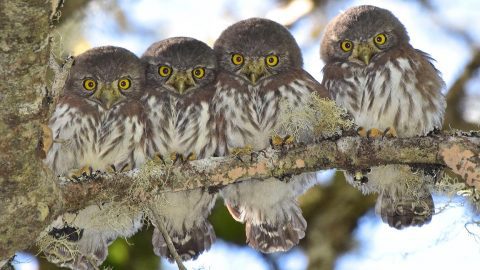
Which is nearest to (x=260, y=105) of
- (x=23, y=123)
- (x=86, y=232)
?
(x=86, y=232)

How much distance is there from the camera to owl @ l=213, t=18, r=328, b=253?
25.8ft

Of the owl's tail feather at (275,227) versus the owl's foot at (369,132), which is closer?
the owl's foot at (369,132)

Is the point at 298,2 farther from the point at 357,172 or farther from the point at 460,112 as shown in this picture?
the point at 357,172

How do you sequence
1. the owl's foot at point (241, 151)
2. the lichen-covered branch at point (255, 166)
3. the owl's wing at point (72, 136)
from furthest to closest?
the owl's wing at point (72, 136)
the owl's foot at point (241, 151)
the lichen-covered branch at point (255, 166)

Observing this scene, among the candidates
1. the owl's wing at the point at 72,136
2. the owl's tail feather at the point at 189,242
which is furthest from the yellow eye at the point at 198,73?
the owl's tail feather at the point at 189,242

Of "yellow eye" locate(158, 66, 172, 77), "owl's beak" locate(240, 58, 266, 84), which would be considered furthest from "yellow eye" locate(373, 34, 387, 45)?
"yellow eye" locate(158, 66, 172, 77)

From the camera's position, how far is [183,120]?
7.96 meters

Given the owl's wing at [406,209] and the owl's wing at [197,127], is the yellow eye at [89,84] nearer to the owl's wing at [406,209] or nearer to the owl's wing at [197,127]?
the owl's wing at [197,127]

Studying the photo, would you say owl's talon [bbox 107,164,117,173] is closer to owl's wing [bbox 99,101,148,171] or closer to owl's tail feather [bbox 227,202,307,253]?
owl's wing [bbox 99,101,148,171]

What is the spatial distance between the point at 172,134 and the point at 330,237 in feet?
9.58

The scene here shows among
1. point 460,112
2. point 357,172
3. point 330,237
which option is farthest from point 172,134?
point 460,112

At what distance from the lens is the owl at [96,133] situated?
7.80m

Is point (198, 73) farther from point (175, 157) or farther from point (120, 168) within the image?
point (120, 168)

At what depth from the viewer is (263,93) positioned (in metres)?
8.03
